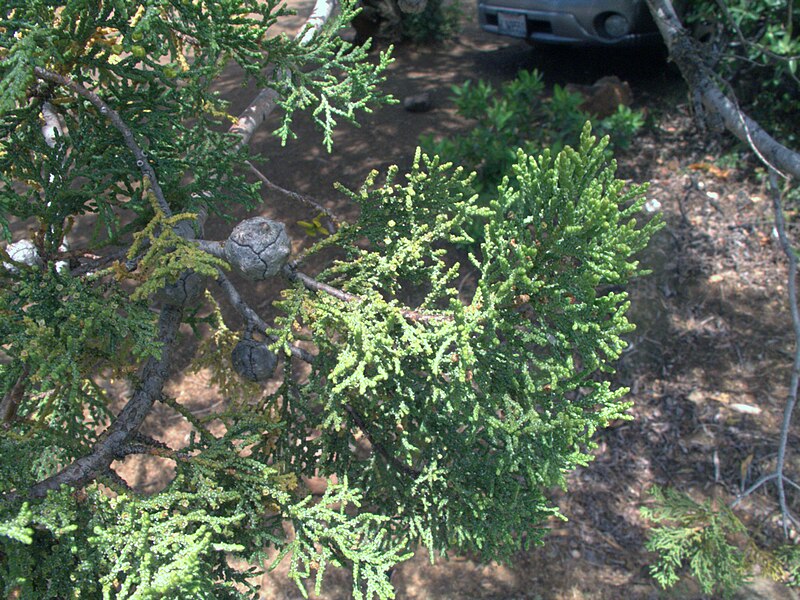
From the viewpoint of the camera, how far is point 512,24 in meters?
6.96

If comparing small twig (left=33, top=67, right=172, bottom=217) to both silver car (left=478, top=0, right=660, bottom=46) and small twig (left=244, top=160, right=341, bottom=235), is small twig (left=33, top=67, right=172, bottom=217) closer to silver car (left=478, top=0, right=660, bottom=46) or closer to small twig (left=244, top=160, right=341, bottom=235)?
small twig (left=244, top=160, right=341, bottom=235)

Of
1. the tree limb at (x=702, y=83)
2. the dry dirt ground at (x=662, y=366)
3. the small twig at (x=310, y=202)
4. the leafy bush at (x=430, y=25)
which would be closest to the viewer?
the small twig at (x=310, y=202)

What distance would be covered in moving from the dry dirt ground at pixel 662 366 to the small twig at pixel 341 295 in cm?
121

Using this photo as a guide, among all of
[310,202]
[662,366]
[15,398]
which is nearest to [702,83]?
[662,366]

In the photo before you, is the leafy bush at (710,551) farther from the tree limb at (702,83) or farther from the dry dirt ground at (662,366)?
the tree limb at (702,83)

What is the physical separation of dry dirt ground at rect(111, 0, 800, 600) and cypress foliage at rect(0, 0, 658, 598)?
1102 millimetres

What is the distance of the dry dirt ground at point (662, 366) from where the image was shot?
3869 mm

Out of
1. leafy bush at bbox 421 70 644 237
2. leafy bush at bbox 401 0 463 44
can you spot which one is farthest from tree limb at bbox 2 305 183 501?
leafy bush at bbox 401 0 463 44

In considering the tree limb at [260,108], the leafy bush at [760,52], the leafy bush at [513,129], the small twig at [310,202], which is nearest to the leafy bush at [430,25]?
the leafy bush at [513,129]

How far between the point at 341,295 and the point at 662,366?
3.52 m

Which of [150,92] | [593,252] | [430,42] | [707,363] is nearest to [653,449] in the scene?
[707,363]

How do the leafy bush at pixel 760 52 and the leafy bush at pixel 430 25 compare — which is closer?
the leafy bush at pixel 760 52

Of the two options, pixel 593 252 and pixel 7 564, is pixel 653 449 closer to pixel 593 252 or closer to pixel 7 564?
pixel 593 252

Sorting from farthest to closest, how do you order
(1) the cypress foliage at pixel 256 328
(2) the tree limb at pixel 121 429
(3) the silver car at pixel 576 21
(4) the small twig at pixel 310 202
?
1. (3) the silver car at pixel 576 21
2. (4) the small twig at pixel 310 202
3. (2) the tree limb at pixel 121 429
4. (1) the cypress foliage at pixel 256 328
